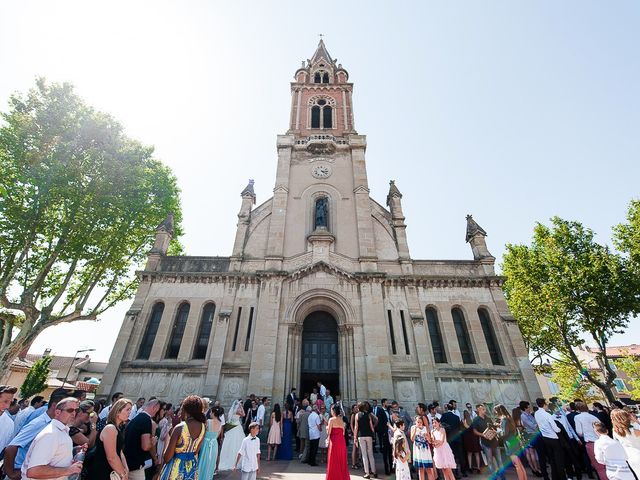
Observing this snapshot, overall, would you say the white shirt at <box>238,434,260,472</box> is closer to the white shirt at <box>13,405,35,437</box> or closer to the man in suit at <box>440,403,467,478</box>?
the white shirt at <box>13,405,35,437</box>

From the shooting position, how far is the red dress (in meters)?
7.12

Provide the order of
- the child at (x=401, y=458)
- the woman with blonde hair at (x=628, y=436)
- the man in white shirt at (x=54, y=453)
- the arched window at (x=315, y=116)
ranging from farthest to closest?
the arched window at (x=315, y=116)
the child at (x=401, y=458)
the woman with blonde hair at (x=628, y=436)
the man in white shirt at (x=54, y=453)

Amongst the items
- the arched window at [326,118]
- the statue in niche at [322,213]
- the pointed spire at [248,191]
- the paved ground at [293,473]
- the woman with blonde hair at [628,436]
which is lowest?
the paved ground at [293,473]

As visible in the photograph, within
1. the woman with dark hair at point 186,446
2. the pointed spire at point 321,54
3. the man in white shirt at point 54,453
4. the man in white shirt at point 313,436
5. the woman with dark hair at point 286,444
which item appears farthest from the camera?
the pointed spire at point 321,54

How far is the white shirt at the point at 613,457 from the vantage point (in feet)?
17.5

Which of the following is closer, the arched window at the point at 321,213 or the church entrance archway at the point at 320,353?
the church entrance archway at the point at 320,353

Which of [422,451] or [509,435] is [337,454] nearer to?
[422,451]

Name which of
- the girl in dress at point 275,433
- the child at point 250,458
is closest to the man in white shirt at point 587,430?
the child at point 250,458

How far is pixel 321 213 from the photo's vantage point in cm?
2186

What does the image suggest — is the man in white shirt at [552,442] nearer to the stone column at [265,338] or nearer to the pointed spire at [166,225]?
the stone column at [265,338]

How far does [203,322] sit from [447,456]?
14049mm

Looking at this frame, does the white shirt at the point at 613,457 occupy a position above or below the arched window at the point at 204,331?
below

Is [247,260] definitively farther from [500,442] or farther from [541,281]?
[541,281]

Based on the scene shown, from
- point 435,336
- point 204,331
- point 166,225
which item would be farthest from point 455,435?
point 166,225
